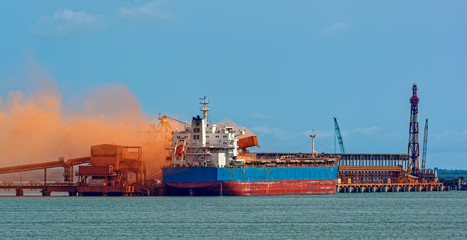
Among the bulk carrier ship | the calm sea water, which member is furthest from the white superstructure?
the calm sea water

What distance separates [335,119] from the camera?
17712 centimetres

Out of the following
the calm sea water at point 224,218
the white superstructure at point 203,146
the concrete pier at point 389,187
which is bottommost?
the calm sea water at point 224,218

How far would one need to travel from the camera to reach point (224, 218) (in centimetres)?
7231

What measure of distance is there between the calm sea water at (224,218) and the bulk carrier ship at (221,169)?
2445 millimetres

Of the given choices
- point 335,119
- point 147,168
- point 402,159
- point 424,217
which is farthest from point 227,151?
point 335,119

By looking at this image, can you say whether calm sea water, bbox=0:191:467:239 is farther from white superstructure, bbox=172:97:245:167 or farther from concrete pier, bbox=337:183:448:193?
concrete pier, bbox=337:183:448:193

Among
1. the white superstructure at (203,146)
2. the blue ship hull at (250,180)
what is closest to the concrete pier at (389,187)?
the blue ship hull at (250,180)

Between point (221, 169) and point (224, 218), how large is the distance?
950 inches

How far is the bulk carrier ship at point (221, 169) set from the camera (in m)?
96.2

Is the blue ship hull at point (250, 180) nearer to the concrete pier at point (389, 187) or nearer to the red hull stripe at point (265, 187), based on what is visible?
the red hull stripe at point (265, 187)

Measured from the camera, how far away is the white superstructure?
99375mm

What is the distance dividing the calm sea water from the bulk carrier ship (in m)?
2.45

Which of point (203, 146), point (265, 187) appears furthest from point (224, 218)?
point (265, 187)

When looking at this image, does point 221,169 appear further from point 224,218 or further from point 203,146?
point 224,218
